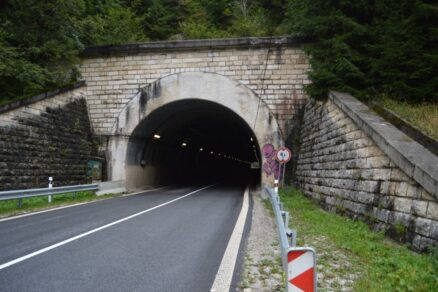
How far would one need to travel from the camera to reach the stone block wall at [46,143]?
13352 millimetres

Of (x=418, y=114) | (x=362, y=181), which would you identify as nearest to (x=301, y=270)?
(x=362, y=181)

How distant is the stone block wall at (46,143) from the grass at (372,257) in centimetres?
1028

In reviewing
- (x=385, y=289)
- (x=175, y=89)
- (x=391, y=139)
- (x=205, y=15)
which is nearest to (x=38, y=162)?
(x=175, y=89)

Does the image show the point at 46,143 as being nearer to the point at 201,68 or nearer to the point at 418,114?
the point at 201,68

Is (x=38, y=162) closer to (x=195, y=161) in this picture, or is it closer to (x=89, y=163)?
(x=89, y=163)

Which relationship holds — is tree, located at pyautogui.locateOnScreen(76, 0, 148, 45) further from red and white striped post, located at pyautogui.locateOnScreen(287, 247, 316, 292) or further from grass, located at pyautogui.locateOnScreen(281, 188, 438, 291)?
red and white striped post, located at pyautogui.locateOnScreen(287, 247, 316, 292)

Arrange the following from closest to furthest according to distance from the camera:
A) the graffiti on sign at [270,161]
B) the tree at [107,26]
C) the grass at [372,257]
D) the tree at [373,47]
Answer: the grass at [372,257] < the tree at [373,47] < the graffiti on sign at [270,161] < the tree at [107,26]

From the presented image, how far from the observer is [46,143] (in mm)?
15477

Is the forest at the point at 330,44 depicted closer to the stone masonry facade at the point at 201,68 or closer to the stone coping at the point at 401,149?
the stone masonry facade at the point at 201,68

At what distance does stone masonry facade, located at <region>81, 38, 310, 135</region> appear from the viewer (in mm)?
17750

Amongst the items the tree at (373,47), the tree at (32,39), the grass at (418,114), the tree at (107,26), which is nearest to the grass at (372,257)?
the grass at (418,114)

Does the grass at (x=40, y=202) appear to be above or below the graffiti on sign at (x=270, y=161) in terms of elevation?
below

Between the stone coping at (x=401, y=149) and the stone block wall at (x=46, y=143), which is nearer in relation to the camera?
the stone coping at (x=401, y=149)

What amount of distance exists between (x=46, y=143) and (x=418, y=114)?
13698mm
